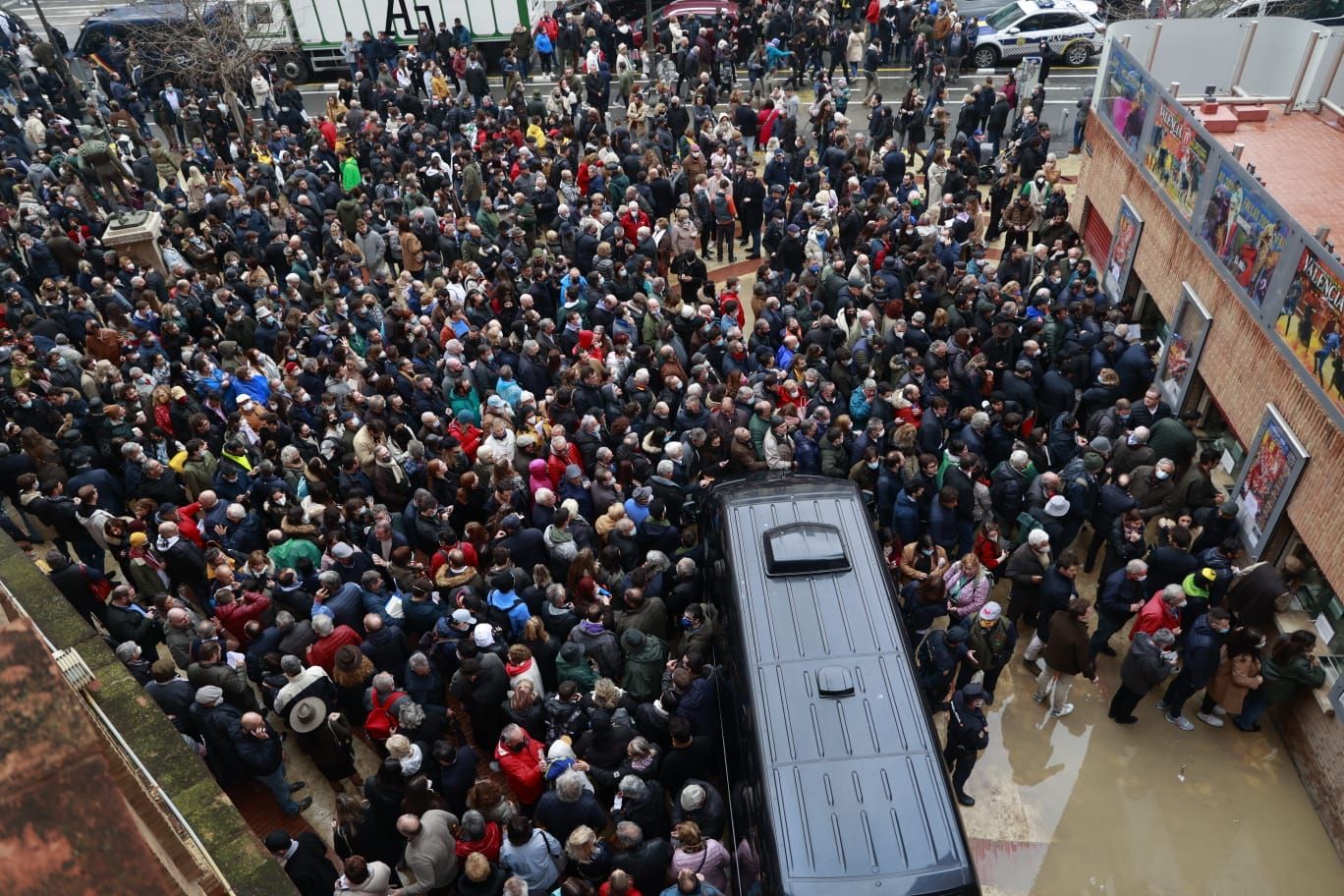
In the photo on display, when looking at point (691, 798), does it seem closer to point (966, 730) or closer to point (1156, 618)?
point (966, 730)

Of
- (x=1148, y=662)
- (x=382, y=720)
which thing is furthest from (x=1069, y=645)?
(x=382, y=720)

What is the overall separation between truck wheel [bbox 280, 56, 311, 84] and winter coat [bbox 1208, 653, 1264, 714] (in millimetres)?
25029

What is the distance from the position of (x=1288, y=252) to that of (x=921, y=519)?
419 cm

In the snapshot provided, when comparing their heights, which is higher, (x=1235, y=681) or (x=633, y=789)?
(x=633, y=789)

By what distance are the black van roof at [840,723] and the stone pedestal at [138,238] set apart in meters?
11.8

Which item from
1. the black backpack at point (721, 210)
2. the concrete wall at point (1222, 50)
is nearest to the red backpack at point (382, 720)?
the black backpack at point (721, 210)

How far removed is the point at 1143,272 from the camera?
41.1 ft

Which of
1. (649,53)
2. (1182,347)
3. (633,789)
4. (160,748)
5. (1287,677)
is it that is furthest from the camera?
(649,53)

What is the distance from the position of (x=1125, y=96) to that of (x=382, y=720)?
12840 mm

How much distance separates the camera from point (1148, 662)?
25.5 feet

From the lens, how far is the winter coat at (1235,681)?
7688mm

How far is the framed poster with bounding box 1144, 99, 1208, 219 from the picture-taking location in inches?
430

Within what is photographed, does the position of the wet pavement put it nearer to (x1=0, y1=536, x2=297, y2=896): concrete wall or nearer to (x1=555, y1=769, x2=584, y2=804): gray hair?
(x1=555, y1=769, x2=584, y2=804): gray hair

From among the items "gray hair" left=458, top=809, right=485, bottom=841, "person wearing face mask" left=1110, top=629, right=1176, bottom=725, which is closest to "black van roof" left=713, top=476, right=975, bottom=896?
"gray hair" left=458, top=809, right=485, bottom=841
